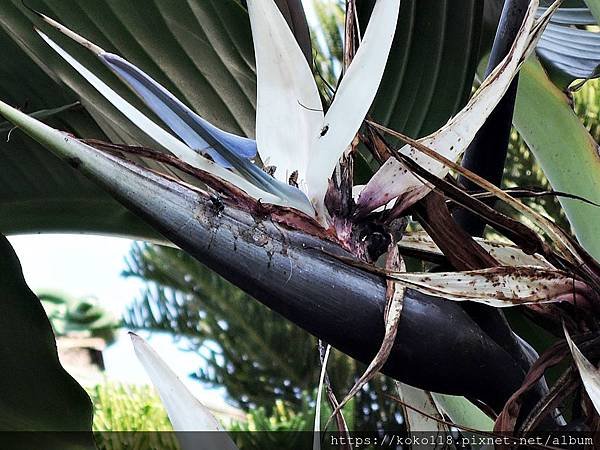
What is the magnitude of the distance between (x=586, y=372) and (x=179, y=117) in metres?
0.12

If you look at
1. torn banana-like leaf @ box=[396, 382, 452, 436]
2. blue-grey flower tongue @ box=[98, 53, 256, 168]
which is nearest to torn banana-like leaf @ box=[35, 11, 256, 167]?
blue-grey flower tongue @ box=[98, 53, 256, 168]

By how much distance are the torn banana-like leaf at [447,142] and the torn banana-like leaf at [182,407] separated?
0.07 metres

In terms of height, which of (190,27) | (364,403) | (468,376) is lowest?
(364,403)

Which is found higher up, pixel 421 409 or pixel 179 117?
pixel 179 117

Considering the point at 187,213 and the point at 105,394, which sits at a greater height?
the point at 187,213

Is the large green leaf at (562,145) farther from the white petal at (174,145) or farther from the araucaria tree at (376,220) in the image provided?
the white petal at (174,145)

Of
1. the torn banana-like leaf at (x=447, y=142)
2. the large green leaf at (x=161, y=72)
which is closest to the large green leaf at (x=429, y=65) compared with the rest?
the large green leaf at (x=161, y=72)

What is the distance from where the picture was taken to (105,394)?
39.5 inches

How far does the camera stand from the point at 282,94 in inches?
8.7

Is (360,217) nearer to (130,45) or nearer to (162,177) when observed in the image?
(162,177)

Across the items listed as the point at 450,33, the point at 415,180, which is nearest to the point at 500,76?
the point at 415,180

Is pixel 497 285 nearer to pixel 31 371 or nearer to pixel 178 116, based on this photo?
pixel 178 116

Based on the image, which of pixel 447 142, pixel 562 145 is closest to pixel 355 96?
A: pixel 447 142

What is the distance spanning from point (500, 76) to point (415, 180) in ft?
0.11
